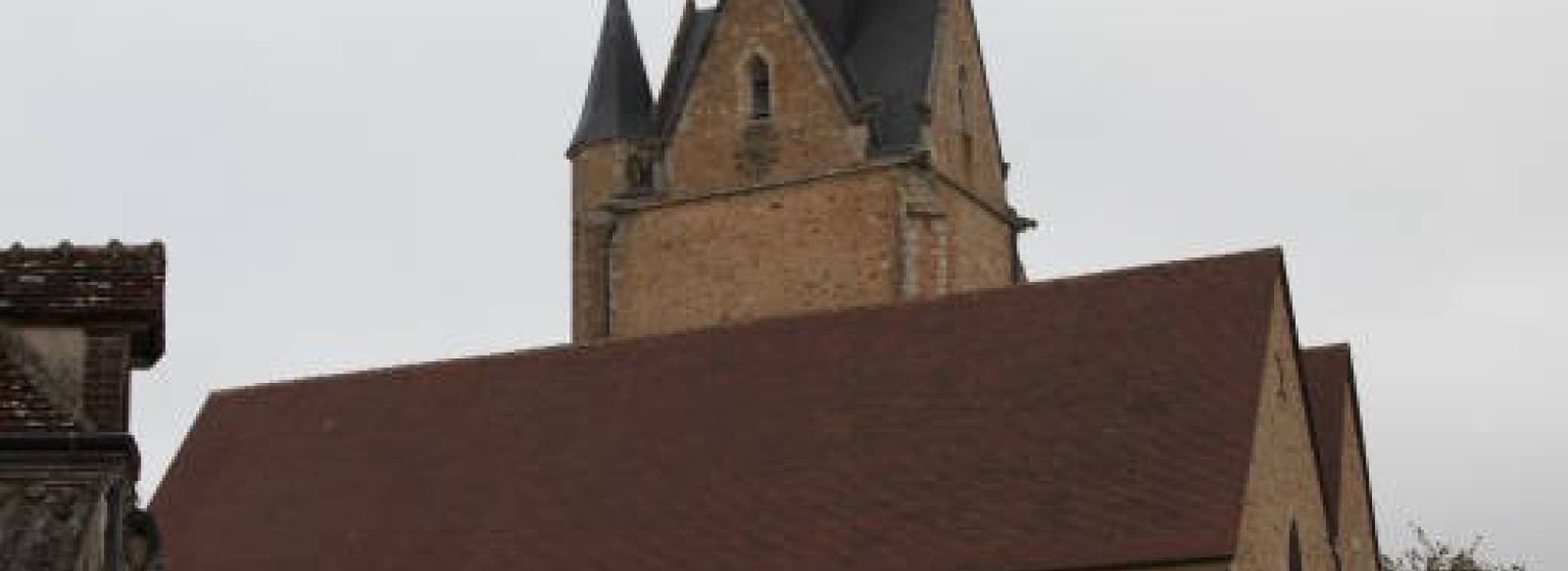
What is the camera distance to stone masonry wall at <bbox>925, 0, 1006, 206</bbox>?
111 ft

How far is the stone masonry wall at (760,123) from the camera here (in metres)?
33.6

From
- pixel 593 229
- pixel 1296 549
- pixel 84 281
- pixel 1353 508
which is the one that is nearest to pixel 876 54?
pixel 593 229

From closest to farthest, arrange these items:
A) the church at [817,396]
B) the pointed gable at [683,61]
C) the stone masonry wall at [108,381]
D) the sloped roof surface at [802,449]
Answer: the stone masonry wall at [108,381] → the sloped roof surface at [802,449] → the church at [817,396] → the pointed gable at [683,61]

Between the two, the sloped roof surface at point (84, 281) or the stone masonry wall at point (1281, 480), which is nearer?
the sloped roof surface at point (84, 281)

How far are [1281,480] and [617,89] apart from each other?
44.7 feet

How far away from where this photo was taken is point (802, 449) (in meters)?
26.0

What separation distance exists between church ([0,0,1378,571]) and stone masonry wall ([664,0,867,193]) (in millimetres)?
40

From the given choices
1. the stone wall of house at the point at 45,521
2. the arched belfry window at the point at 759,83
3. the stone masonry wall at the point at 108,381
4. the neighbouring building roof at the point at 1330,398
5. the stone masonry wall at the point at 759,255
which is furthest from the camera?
the arched belfry window at the point at 759,83

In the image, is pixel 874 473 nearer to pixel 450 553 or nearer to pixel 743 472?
pixel 743 472

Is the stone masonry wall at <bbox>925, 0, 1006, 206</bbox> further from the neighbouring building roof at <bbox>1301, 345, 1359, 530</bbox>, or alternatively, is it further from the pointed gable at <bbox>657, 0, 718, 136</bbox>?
the neighbouring building roof at <bbox>1301, 345, 1359, 530</bbox>

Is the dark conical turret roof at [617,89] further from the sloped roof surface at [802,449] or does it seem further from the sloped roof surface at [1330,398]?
the sloped roof surface at [1330,398]

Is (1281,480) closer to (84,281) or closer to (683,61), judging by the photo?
(683,61)

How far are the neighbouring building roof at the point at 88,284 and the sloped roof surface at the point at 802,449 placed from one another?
Answer: 38.0 ft

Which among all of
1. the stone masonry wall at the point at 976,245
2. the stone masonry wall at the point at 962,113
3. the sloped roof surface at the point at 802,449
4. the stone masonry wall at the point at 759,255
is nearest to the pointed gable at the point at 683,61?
the stone masonry wall at the point at 759,255
